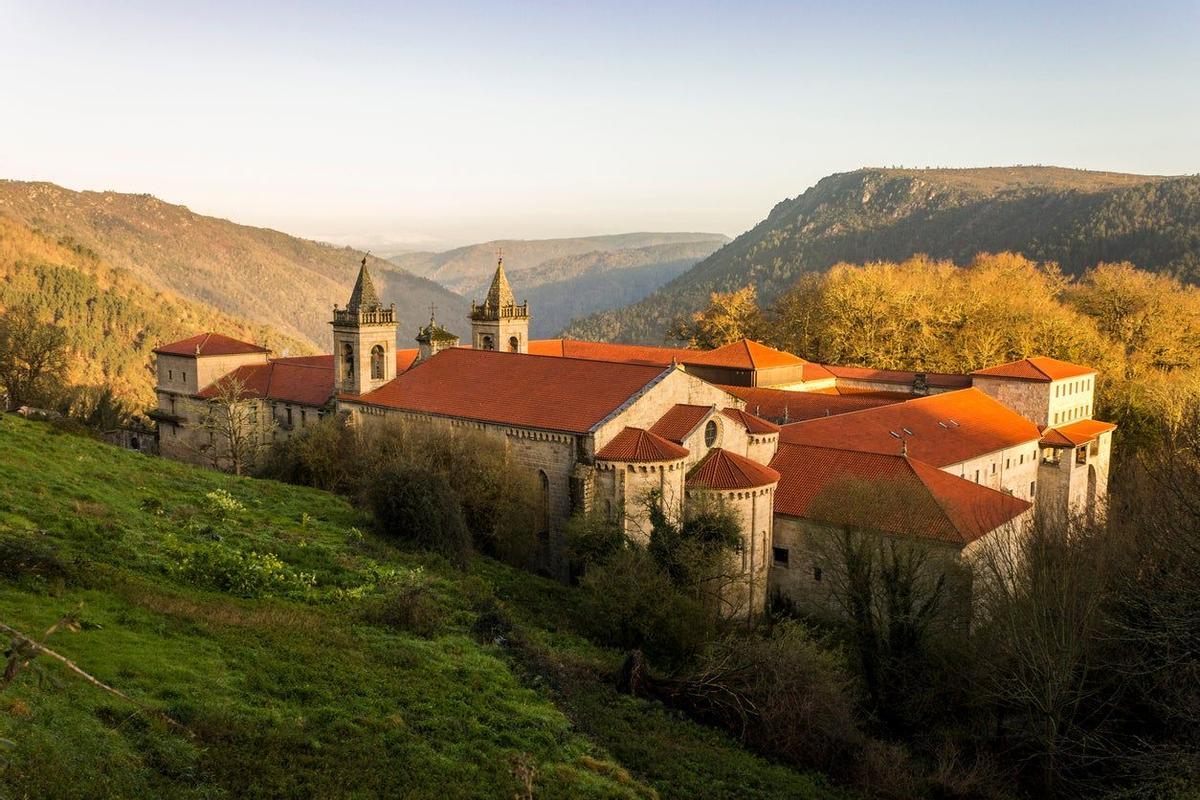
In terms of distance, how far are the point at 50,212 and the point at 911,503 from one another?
653 feet

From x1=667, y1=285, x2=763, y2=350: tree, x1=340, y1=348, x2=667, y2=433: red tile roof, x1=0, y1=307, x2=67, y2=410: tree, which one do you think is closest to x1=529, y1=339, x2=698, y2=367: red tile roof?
x1=667, y1=285, x2=763, y2=350: tree

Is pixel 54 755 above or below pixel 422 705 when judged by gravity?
above

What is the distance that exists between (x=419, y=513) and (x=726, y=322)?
172ft

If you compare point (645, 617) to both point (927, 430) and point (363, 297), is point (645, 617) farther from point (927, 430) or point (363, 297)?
point (363, 297)

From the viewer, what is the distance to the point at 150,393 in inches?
3794

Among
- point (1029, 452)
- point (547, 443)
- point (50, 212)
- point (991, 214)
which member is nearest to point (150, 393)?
point (547, 443)

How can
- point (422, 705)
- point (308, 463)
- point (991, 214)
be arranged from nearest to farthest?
point (422, 705) < point (308, 463) < point (991, 214)

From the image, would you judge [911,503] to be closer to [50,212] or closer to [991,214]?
[991,214]

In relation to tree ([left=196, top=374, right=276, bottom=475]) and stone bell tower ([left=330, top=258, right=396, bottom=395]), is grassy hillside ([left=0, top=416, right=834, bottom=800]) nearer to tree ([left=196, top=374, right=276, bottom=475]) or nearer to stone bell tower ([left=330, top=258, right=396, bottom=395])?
stone bell tower ([left=330, top=258, right=396, bottom=395])

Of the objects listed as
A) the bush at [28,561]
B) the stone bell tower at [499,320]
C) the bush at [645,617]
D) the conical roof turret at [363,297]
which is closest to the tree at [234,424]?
the conical roof turret at [363,297]

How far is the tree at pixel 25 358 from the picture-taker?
51969 millimetres

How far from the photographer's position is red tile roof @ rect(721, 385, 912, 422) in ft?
139

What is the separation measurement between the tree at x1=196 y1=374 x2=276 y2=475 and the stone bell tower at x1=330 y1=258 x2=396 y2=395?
5.07 metres

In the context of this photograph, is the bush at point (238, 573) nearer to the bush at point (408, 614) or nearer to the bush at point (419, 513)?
the bush at point (408, 614)
